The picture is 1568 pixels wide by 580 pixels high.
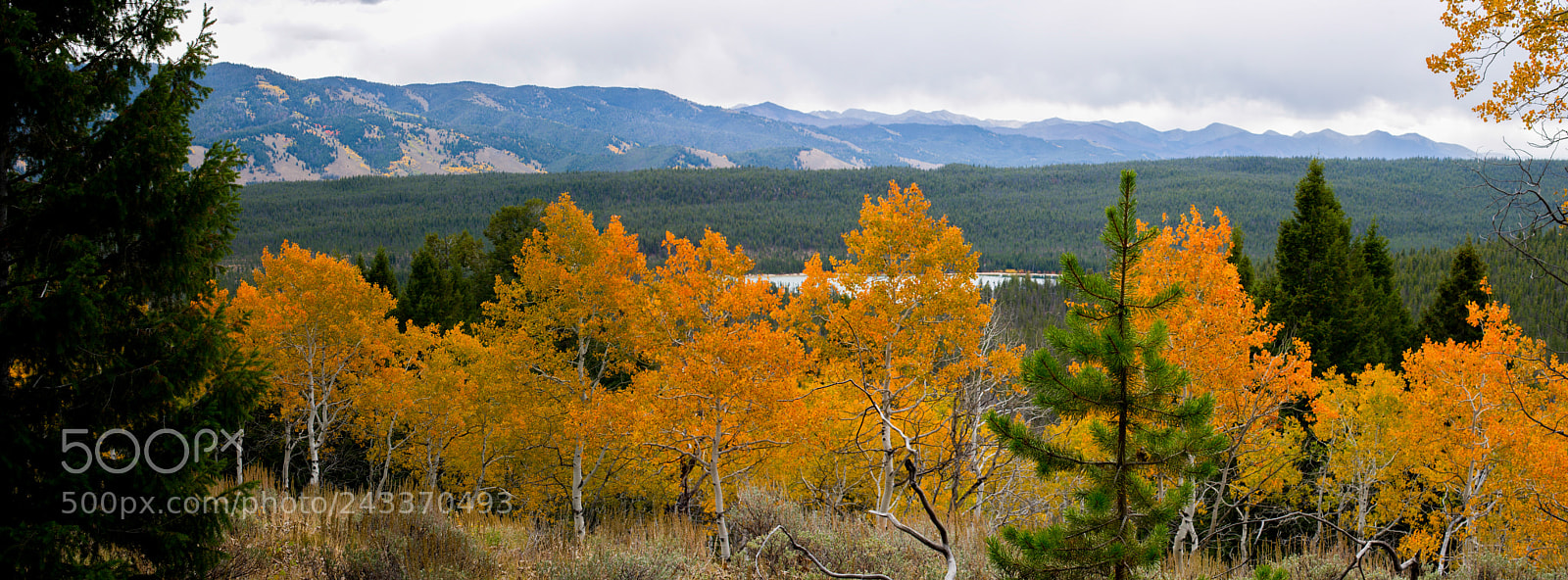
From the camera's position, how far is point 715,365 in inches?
545

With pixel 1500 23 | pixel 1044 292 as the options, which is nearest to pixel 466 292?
pixel 1500 23

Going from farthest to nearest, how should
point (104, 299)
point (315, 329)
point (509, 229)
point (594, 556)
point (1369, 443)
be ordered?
point (509, 229)
point (315, 329)
point (1369, 443)
point (594, 556)
point (104, 299)

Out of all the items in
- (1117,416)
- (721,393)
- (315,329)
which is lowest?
(315,329)

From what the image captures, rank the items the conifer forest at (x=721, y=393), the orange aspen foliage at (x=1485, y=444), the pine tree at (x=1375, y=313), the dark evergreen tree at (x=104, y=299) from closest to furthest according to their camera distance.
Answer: the conifer forest at (x=721, y=393) < the dark evergreen tree at (x=104, y=299) < the orange aspen foliage at (x=1485, y=444) < the pine tree at (x=1375, y=313)

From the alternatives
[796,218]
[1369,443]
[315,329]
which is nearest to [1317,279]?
[1369,443]

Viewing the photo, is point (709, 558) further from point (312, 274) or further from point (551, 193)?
point (551, 193)

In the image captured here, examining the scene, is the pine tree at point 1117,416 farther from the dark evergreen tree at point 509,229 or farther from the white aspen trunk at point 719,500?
the dark evergreen tree at point 509,229

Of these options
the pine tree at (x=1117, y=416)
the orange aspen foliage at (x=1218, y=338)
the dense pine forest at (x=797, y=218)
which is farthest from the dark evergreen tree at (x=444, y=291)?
the dense pine forest at (x=797, y=218)

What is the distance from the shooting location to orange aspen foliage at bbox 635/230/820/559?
13703 mm

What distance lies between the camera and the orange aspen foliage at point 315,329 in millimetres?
22094

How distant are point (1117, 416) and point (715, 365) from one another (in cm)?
1067

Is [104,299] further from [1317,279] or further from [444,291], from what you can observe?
[444,291]

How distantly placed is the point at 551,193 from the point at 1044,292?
147 meters

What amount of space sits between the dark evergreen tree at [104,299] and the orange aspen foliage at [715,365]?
783 centimetres
